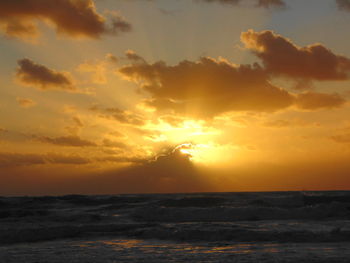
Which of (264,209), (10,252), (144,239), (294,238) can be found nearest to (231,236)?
(294,238)

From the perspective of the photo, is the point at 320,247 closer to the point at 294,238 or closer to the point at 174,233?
the point at 294,238

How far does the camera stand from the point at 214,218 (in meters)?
32.1

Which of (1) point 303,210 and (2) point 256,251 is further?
(1) point 303,210

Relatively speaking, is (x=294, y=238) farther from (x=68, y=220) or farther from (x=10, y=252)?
(x=68, y=220)

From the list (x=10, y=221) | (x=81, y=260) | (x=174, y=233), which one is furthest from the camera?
(x=10, y=221)

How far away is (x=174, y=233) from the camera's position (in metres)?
21.3

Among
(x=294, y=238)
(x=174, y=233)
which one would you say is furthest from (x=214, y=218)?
(x=294, y=238)

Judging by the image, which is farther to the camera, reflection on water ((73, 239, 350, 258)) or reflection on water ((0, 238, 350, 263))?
reflection on water ((73, 239, 350, 258))

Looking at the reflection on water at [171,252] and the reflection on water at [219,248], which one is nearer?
the reflection on water at [171,252]

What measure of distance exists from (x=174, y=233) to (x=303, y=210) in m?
15.9

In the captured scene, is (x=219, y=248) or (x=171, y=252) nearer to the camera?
(x=171, y=252)

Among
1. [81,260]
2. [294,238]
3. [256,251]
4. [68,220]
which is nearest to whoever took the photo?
[81,260]

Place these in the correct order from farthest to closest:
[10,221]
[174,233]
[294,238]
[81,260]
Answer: [10,221] → [174,233] → [294,238] → [81,260]

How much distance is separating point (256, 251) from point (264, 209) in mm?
17881
